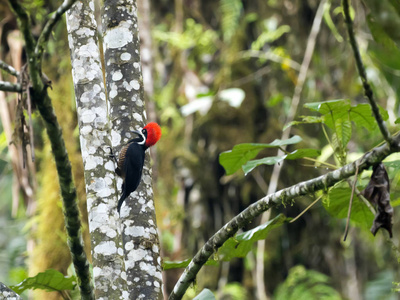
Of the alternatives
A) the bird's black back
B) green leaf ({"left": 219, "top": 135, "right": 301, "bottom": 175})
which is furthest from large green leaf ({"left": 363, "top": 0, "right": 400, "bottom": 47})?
the bird's black back

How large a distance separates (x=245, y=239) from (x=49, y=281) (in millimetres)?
720

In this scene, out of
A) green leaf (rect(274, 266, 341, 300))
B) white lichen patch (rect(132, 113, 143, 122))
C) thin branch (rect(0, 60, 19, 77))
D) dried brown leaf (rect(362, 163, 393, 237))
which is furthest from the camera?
green leaf (rect(274, 266, 341, 300))

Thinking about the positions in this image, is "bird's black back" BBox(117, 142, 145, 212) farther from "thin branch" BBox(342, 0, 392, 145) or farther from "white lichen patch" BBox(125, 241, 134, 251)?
"thin branch" BBox(342, 0, 392, 145)

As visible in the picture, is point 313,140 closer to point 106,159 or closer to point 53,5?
point 53,5

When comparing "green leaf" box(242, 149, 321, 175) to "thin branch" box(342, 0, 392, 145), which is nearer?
"thin branch" box(342, 0, 392, 145)

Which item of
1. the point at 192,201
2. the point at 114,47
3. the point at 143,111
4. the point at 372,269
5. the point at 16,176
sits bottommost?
the point at 372,269

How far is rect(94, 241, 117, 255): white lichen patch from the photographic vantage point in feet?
5.14

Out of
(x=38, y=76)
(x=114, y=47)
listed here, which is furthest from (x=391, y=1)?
(x=114, y=47)

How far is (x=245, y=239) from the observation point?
72.5 inches

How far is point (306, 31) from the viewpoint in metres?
4.93

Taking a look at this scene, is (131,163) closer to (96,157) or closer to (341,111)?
(96,157)

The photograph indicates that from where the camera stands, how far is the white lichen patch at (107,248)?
157 centimetres

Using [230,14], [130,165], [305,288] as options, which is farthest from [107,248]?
[230,14]

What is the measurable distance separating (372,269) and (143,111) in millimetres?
4954
